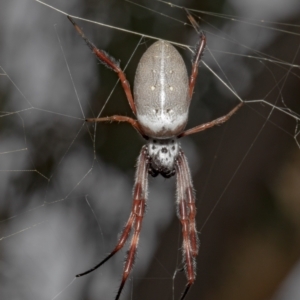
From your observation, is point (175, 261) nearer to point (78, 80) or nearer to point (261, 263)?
point (261, 263)

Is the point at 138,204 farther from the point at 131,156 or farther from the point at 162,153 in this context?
the point at 131,156

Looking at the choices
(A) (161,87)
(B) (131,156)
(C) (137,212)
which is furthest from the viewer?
(B) (131,156)

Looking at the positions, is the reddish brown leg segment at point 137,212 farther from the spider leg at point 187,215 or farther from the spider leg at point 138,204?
the spider leg at point 187,215

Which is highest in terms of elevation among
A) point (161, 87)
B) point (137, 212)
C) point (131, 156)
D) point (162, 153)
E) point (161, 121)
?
point (161, 87)

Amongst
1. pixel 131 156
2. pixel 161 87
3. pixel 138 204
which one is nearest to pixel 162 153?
pixel 138 204

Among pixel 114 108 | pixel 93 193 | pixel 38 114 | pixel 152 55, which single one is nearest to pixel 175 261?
pixel 93 193

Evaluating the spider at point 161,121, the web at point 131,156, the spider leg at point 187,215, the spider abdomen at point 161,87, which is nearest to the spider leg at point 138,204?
the spider at point 161,121

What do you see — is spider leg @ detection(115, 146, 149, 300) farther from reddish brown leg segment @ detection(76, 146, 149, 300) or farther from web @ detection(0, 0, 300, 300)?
web @ detection(0, 0, 300, 300)
